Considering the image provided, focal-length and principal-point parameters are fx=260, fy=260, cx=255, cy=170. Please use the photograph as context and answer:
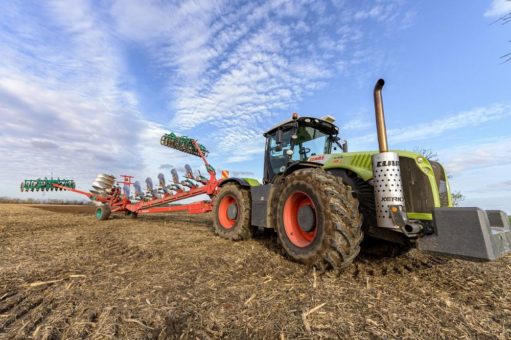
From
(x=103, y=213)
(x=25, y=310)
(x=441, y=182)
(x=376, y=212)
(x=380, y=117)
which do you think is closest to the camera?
(x=25, y=310)

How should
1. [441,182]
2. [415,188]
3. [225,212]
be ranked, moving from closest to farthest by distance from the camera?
[415,188], [441,182], [225,212]

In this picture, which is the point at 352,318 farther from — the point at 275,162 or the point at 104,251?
the point at 104,251

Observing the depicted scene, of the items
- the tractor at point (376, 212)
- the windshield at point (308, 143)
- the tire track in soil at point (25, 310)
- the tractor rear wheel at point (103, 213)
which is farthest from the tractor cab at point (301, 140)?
the tractor rear wheel at point (103, 213)

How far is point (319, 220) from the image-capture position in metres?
3.54

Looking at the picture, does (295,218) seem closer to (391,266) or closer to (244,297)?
(391,266)

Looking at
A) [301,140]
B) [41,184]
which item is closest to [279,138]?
[301,140]

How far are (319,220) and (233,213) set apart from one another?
3.41 metres

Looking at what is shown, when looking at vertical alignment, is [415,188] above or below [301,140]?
below

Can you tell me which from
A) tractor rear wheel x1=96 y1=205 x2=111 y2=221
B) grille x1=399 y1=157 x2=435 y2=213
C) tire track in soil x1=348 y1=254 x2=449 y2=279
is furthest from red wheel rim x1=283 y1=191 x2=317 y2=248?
tractor rear wheel x1=96 y1=205 x2=111 y2=221

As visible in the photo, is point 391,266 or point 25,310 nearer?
point 25,310

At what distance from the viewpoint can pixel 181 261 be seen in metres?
4.14

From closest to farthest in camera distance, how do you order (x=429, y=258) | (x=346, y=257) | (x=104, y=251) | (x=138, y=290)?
(x=138, y=290) < (x=346, y=257) < (x=429, y=258) < (x=104, y=251)

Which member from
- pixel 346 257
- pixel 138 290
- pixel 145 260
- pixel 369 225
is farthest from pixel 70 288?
pixel 369 225

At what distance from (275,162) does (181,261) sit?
3037mm
